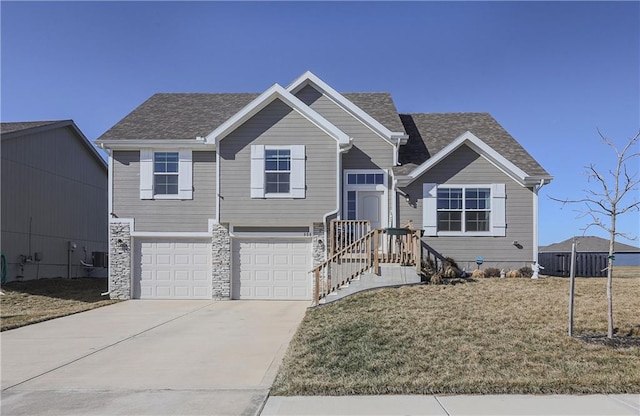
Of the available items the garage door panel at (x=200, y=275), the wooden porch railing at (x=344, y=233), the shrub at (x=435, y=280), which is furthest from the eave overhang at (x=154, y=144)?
the shrub at (x=435, y=280)

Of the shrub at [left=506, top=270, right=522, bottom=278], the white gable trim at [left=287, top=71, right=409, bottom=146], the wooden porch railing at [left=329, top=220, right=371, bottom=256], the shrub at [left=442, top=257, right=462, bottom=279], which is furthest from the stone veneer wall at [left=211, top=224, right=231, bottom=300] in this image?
the shrub at [left=506, top=270, right=522, bottom=278]

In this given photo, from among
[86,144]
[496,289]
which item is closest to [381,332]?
[496,289]

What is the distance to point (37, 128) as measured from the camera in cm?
2003

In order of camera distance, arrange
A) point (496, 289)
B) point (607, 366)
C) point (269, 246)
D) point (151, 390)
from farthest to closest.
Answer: point (269, 246) < point (496, 289) < point (607, 366) < point (151, 390)

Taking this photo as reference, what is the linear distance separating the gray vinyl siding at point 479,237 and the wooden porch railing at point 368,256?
85.1 inches

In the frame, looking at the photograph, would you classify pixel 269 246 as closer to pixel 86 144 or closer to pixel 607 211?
pixel 607 211

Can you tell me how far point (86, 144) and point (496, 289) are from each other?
19554mm

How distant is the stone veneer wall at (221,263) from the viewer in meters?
16.0

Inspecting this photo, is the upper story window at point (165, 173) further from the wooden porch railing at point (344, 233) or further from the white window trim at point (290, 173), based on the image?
the wooden porch railing at point (344, 233)

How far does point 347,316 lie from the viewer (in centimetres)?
1067

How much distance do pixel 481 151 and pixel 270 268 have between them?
7725mm

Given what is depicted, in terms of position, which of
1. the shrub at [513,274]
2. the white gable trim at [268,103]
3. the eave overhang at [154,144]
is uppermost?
the white gable trim at [268,103]

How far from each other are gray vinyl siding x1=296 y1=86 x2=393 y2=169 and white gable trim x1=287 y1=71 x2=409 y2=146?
147 millimetres

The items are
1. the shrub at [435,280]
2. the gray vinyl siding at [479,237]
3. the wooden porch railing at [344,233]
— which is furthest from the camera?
the gray vinyl siding at [479,237]
